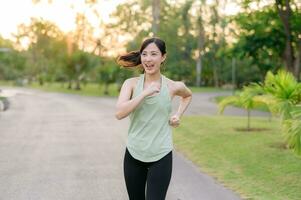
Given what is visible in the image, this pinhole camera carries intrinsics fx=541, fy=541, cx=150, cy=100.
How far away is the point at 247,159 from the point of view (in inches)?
406

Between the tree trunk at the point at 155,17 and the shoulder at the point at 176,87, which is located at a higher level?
the tree trunk at the point at 155,17

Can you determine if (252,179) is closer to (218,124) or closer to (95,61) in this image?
(218,124)

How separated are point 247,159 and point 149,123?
682cm

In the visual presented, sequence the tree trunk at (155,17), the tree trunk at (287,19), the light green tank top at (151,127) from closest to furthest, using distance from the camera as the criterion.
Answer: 1. the light green tank top at (151,127)
2. the tree trunk at (287,19)
3. the tree trunk at (155,17)

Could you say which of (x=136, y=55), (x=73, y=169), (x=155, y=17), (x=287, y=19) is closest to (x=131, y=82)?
(x=136, y=55)

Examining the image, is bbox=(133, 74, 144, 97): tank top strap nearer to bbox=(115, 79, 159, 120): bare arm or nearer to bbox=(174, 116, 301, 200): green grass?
bbox=(115, 79, 159, 120): bare arm

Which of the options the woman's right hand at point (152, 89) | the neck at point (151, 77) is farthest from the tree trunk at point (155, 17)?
the woman's right hand at point (152, 89)

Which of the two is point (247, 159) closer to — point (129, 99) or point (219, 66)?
point (129, 99)

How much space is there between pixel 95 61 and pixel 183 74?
70.0ft

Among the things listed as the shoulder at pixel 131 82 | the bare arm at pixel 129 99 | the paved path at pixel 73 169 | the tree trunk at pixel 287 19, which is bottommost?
the paved path at pixel 73 169

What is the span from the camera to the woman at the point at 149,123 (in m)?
3.80

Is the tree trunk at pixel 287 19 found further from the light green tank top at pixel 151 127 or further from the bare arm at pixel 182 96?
the light green tank top at pixel 151 127

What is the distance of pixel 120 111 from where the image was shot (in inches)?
147

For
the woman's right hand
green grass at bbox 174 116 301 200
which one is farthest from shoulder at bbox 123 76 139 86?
green grass at bbox 174 116 301 200
